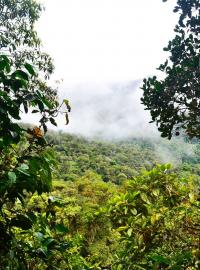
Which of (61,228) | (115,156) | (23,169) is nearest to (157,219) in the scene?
(61,228)

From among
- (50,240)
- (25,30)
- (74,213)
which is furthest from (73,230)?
(50,240)

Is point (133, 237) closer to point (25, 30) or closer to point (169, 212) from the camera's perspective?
point (169, 212)

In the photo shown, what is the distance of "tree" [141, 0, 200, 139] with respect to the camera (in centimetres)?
511

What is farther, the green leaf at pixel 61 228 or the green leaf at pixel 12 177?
the green leaf at pixel 61 228

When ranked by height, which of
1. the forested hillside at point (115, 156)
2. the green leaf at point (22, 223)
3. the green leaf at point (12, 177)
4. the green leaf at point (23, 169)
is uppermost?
the forested hillside at point (115, 156)

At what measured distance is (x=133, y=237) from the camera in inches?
152

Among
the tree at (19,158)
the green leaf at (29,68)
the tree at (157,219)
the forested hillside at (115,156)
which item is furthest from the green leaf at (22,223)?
the tree at (157,219)

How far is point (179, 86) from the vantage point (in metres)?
5.31

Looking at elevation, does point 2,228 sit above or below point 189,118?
below

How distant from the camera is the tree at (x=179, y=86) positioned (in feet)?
16.8

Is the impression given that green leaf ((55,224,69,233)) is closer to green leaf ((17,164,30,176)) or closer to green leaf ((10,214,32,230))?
green leaf ((10,214,32,230))

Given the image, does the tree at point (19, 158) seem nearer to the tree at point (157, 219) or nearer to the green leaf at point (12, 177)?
the green leaf at point (12, 177)

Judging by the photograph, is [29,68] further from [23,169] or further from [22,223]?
[22,223]

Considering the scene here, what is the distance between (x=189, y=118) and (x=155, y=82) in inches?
35.0
